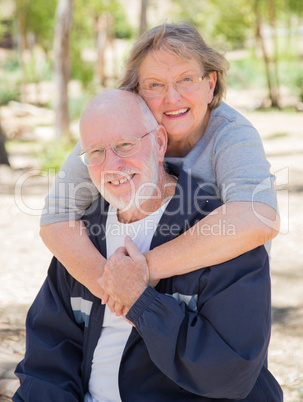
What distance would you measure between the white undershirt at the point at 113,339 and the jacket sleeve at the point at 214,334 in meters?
0.27

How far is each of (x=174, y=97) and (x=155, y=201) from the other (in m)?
0.46

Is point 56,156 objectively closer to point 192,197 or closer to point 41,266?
point 41,266

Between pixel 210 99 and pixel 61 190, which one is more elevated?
pixel 210 99

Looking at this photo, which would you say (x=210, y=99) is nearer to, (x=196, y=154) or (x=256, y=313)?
(x=196, y=154)

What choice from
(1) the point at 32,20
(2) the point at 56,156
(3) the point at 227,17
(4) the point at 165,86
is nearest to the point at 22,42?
(1) the point at 32,20

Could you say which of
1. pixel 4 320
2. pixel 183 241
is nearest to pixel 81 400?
pixel 183 241

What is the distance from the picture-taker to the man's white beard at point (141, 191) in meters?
1.97

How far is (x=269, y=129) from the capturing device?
44.5 ft

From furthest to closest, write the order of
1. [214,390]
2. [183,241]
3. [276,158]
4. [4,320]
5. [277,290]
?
1. [276,158]
2. [277,290]
3. [4,320]
4. [183,241]
5. [214,390]

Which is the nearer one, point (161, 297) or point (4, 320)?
point (161, 297)

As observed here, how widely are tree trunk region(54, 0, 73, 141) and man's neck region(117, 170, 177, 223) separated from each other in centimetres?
878

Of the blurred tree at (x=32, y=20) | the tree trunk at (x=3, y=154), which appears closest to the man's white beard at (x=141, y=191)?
the tree trunk at (x=3, y=154)

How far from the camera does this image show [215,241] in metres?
1.82

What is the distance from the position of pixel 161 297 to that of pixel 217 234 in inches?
11.6
